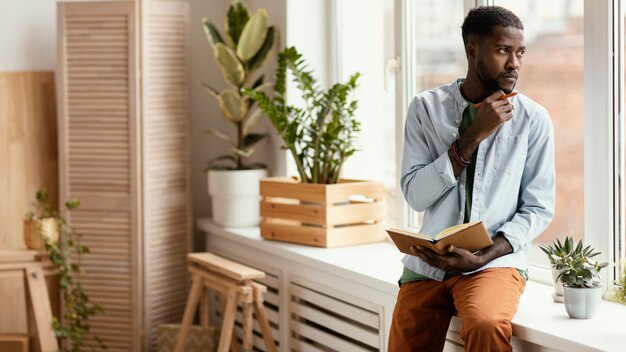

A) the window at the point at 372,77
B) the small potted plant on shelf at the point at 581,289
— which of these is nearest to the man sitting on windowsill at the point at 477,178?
the small potted plant on shelf at the point at 581,289

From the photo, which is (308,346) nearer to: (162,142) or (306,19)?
(162,142)

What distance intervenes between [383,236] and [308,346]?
55cm

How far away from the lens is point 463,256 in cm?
234

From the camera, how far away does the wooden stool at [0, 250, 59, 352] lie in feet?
12.2

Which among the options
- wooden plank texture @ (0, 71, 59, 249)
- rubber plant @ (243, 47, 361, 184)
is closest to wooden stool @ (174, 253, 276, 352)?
rubber plant @ (243, 47, 361, 184)

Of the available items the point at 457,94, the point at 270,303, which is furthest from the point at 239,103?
the point at 457,94

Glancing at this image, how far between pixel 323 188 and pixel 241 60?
0.89m

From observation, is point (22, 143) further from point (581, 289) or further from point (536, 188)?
point (581, 289)

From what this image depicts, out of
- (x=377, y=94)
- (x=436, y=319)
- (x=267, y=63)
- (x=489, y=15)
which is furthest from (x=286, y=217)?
(x=489, y=15)

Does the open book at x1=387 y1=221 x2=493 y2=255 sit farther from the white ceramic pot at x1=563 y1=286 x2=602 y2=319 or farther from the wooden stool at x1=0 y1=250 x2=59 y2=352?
the wooden stool at x1=0 y1=250 x2=59 y2=352

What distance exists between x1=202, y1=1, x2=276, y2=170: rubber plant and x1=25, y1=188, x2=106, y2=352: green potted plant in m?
0.72

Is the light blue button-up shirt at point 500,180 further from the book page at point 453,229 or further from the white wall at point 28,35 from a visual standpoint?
the white wall at point 28,35

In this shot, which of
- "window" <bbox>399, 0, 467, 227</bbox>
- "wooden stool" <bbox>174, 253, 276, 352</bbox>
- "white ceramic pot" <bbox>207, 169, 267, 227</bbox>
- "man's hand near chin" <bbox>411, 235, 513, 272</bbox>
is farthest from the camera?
"white ceramic pot" <bbox>207, 169, 267, 227</bbox>

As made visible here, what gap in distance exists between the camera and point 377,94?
379 cm
